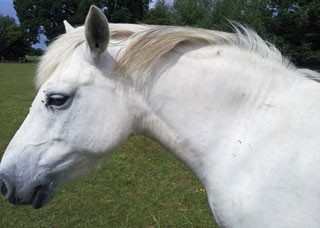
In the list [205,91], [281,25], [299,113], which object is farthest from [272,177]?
[281,25]

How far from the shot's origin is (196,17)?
135 ft

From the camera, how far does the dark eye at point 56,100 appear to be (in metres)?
1.78

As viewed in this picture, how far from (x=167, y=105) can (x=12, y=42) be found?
57369 mm

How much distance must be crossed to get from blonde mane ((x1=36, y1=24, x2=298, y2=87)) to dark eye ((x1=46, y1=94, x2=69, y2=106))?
0.18 m

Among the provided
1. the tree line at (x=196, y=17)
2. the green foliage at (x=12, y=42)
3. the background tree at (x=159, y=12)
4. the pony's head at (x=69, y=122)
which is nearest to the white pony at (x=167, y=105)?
the pony's head at (x=69, y=122)

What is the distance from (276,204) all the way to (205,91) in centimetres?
61

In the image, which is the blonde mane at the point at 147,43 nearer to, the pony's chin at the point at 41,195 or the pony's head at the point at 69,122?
the pony's head at the point at 69,122

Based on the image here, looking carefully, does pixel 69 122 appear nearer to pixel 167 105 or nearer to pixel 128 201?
pixel 167 105

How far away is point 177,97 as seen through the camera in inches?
69.5

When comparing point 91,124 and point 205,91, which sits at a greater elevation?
point 205,91

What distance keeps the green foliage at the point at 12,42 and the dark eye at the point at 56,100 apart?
56843 millimetres

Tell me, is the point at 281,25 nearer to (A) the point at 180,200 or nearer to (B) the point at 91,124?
(A) the point at 180,200

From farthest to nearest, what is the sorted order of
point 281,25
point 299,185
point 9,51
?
1. point 9,51
2. point 281,25
3. point 299,185

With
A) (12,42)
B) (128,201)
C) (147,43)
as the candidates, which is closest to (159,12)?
(12,42)
